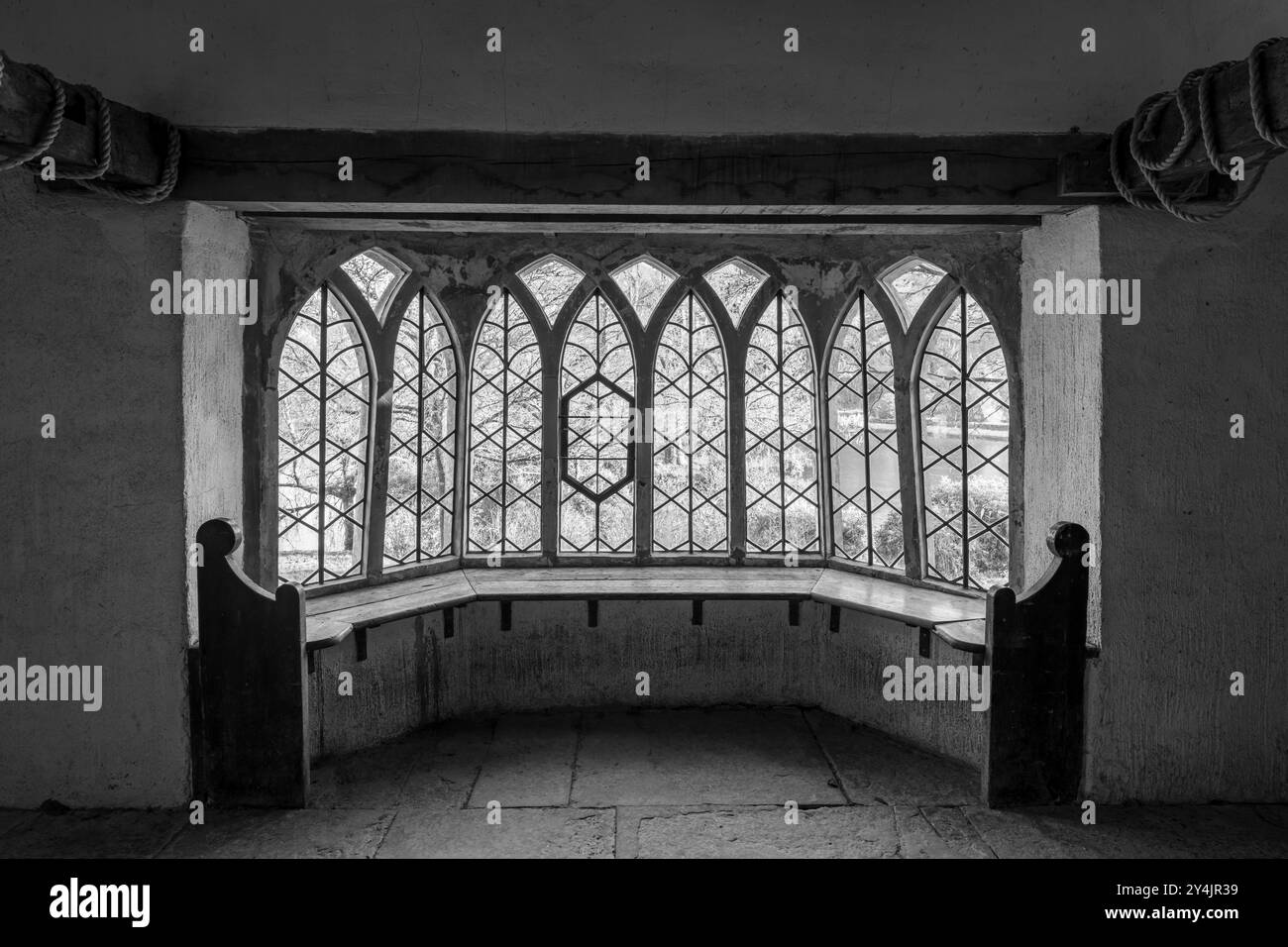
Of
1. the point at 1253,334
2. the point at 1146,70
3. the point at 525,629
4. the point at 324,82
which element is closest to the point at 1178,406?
the point at 1253,334

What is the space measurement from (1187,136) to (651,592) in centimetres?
293

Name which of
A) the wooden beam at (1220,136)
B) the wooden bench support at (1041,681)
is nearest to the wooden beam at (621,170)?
the wooden beam at (1220,136)

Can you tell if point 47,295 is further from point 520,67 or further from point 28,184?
point 520,67

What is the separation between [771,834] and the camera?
3.20 m

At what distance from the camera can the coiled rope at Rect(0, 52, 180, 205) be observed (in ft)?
7.80

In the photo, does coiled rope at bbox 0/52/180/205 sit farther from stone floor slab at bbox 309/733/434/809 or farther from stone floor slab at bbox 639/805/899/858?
stone floor slab at bbox 639/805/899/858

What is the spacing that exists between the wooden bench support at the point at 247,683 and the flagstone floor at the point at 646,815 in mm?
129

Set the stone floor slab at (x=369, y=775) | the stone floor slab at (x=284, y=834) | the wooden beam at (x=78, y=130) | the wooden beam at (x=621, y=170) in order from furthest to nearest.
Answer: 1. the stone floor slab at (x=369, y=775)
2. the wooden beam at (x=621, y=170)
3. the stone floor slab at (x=284, y=834)
4. the wooden beam at (x=78, y=130)

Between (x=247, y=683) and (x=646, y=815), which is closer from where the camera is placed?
(x=247, y=683)

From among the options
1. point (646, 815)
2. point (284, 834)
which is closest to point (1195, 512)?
point (646, 815)

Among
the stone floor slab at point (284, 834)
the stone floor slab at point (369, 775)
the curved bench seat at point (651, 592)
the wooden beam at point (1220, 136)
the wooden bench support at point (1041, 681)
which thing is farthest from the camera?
the curved bench seat at point (651, 592)

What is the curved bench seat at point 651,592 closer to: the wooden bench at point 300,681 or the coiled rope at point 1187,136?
the wooden bench at point 300,681

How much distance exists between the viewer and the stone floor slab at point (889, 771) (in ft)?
11.4

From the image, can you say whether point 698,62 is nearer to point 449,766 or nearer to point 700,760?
point 700,760
